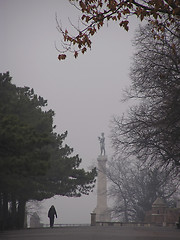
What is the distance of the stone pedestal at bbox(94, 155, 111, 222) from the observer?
6812 cm

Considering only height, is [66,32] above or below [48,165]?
above

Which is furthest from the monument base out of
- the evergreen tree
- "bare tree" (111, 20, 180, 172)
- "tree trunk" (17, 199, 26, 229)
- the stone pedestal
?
"bare tree" (111, 20, 180, 172)

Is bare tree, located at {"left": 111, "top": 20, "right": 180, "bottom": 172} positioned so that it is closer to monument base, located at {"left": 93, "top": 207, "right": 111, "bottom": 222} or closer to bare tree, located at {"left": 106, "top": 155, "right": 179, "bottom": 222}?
bare tree, located at {"left": 106, "top": 155, "right": 179, "bottom": 222}

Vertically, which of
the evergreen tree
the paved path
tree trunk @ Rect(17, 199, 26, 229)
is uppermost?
the evergreen tree

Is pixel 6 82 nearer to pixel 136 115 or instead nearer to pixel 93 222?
pixel 136 115

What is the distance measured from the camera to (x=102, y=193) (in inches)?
2653

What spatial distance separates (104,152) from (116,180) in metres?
→ 7.55

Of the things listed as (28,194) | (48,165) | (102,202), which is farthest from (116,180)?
(48,165)

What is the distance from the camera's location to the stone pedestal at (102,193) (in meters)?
68.1

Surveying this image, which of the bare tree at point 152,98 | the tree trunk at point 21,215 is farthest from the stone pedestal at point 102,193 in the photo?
the bare tree at point 152,98

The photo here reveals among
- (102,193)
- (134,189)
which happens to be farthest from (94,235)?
(102,193)

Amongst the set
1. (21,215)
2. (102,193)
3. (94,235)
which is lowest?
(94,235)

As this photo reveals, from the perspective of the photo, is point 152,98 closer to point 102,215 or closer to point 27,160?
point 27,160

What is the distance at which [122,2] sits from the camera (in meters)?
11.1
